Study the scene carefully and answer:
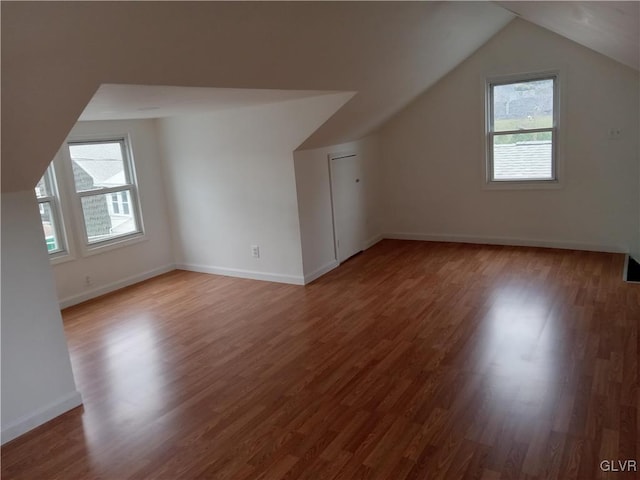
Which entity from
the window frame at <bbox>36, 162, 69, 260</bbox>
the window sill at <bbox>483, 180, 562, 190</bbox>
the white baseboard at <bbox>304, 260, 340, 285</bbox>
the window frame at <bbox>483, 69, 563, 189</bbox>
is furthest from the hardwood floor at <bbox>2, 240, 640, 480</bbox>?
the window frame at <bbox>483, 69, 563, 189</bbox>

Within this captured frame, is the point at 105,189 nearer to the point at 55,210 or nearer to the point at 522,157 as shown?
the point at 55,210

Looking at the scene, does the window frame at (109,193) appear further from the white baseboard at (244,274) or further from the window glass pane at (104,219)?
the white baseboard at (244,274)

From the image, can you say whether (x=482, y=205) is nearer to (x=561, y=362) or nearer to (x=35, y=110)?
(x=561, y=362)

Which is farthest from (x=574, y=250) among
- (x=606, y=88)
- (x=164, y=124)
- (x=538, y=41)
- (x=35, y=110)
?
(x=35, y=110)

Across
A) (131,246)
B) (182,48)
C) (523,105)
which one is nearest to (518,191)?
(523,105)

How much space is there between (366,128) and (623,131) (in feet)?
9.14

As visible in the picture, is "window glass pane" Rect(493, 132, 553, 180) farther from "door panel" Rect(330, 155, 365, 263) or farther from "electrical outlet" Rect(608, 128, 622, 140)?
"door panel" Rect(330, 155, 365, 263)

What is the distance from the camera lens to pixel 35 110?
2.27 m

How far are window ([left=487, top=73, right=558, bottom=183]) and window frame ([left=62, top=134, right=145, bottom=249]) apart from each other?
4.38 metres

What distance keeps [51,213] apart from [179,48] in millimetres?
3325

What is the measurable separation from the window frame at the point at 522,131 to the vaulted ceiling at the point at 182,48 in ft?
5.54

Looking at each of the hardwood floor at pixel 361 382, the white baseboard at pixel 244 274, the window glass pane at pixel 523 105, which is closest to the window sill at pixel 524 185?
the window glass pane at pixel 523 105

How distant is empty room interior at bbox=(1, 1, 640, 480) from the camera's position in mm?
2352

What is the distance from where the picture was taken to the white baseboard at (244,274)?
514 centimetres
